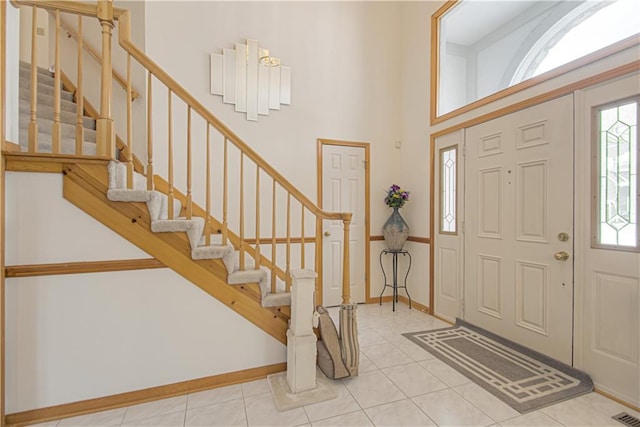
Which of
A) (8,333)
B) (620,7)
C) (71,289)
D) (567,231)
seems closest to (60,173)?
(71,289)

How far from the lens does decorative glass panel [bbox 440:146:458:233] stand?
3404mm

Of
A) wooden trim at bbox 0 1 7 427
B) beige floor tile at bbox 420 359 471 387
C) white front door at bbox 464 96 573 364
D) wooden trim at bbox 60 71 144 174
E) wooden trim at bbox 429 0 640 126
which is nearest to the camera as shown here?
wooden trim at bbox 0 1 7 427

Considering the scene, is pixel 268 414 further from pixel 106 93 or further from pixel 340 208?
pixel 340 208

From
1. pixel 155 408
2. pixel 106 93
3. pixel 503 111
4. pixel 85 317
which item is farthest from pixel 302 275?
pixel 503 111

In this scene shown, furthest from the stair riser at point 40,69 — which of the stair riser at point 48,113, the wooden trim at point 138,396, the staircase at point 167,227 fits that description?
the wooden trim at point 138,396

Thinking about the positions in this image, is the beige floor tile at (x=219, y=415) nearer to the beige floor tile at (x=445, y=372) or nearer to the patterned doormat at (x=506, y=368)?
the beige floor tile at (x=445, y=372)

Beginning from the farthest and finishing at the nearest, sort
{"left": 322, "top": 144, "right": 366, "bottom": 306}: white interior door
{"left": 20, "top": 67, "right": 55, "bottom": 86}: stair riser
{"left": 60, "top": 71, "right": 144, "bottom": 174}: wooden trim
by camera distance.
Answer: {"left": 322, "top": 144, "right": 366, "bottom": 306}: white interior door → {"left": 60, "top": 71, "right": 144, "bottom": 174}: wooden trim → {"left": 20, "top": 67, "right": 55, "bottom": 86}: stair riser

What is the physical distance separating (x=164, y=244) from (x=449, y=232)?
2.89m

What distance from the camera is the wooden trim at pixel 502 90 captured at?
6.64 feet

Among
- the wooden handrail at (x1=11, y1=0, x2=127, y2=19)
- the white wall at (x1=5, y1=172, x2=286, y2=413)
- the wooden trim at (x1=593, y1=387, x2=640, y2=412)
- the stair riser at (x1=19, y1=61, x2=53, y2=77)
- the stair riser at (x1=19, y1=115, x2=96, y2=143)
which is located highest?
the stair riser at (x1=19, y1=61, x2=53, y2=77)

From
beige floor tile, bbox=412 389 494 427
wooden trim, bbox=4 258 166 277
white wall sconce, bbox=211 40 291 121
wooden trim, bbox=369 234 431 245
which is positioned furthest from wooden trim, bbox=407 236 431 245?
wooden trim, bbox=4 258 166 277

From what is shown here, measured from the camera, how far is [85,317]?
1.87 metres

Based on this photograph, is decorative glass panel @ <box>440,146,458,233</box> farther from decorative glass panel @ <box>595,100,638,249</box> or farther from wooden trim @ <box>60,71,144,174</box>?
wooden trim @ <box>60,71,144,174</box>

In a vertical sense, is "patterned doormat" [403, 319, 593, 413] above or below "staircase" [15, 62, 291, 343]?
below
